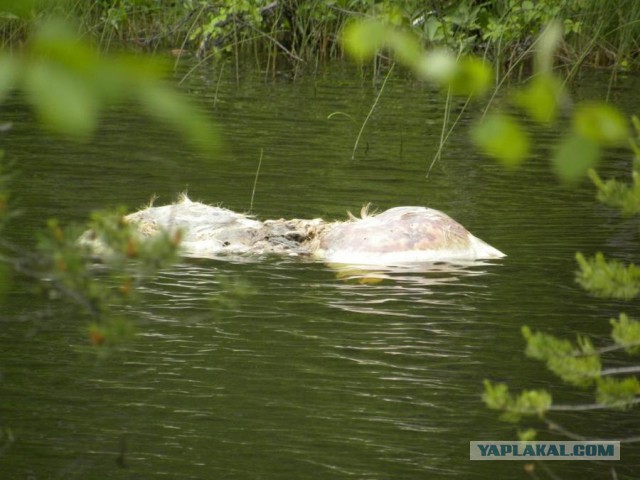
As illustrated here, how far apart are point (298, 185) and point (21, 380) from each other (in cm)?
539

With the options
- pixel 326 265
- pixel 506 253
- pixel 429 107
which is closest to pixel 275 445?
pixel 326 265

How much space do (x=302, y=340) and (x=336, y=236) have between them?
201cm

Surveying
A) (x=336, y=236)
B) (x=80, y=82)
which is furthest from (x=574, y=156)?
(x=336, y=236)

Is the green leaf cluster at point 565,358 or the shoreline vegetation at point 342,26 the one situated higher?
the shoreline vegetation at point 342,26

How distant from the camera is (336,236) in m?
8.38

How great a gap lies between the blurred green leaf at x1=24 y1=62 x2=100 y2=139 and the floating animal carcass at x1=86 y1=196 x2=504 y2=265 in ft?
21.9

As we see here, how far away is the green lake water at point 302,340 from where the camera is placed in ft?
16.0

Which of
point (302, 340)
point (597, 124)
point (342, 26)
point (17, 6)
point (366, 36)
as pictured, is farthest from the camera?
point (342, 26)

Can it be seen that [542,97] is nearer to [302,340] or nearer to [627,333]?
[627,333]

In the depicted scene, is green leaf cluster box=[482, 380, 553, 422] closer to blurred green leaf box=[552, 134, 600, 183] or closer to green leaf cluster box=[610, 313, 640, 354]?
green leaf cluster box=[610, 313, 640, 354]

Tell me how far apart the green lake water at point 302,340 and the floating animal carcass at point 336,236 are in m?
0.23

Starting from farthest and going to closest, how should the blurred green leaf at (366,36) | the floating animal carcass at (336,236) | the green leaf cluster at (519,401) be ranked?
the floating animal carcass at (336,236), the green leaf cluster at (519,401), the blurred green leaf at (366,36)

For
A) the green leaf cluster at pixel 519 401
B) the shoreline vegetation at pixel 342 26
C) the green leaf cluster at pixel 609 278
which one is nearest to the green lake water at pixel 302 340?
the green leaf cluster at pixel 519 401

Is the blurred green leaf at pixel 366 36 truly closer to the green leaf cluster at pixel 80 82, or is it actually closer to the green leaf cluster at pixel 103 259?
the green leaf cluster at pixel 80 82
